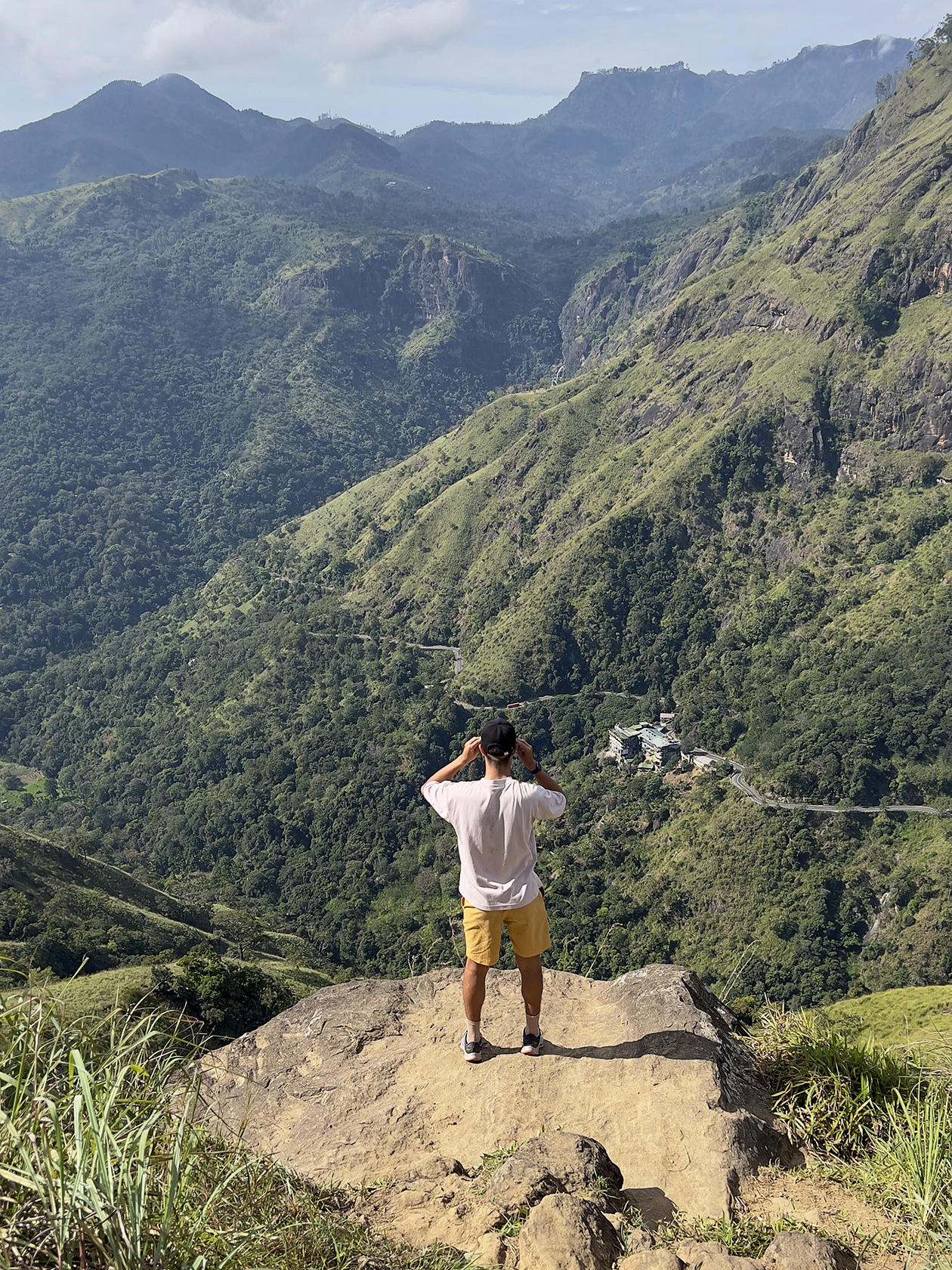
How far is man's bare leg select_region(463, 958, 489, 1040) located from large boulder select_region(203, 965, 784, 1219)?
0.35 meters

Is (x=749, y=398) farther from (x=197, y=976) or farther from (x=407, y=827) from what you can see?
(x=197, y=976)

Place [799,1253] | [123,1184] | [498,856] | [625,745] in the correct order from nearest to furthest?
[123,1184]
[799,1253]
[498,856]
[625,745]

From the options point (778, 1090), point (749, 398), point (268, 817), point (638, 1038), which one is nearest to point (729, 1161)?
point (778, 1090)

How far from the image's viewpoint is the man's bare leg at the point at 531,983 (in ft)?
24.1

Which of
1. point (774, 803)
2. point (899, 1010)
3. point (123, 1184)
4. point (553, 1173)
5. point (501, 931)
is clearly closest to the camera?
point (123, 1184)

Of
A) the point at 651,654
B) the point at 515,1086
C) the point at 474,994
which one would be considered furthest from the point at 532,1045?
the point at 651,654

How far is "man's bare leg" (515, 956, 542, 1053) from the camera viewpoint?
7.36 meters

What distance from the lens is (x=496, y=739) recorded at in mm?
6812

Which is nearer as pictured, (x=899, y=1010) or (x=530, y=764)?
(x=530, y=764)

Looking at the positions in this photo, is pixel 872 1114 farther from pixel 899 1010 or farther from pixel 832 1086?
pixel 899 1010

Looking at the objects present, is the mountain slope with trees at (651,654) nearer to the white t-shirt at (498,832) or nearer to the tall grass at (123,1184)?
the white t-shirt at (498,832)

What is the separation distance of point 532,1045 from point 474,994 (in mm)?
Answer: 757

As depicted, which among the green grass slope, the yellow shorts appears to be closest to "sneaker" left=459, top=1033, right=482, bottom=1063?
the yellow shorts

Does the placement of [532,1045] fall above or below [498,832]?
below
